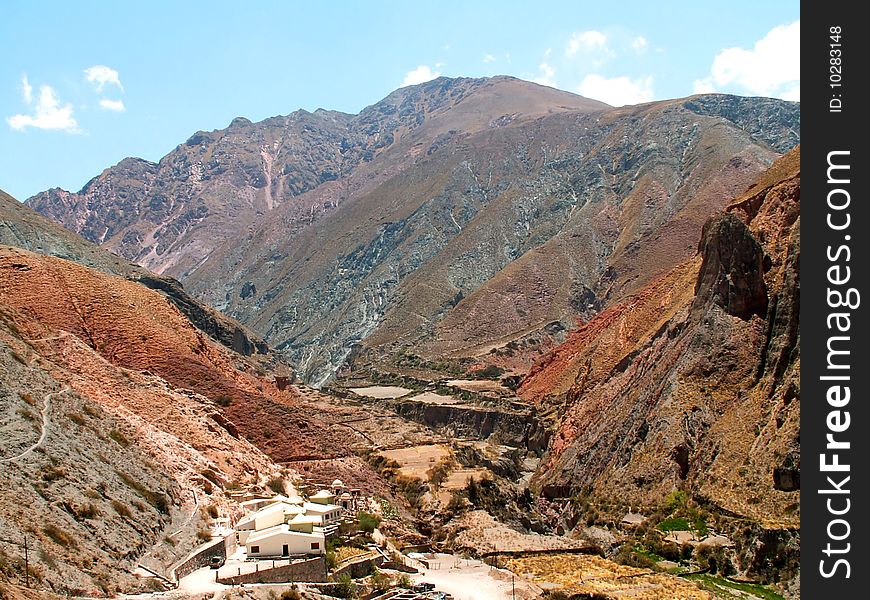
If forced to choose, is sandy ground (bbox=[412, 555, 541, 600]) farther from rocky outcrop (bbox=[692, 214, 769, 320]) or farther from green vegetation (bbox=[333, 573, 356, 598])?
Result: rocky outcrop (bbox=[692, 214, 769, 320])

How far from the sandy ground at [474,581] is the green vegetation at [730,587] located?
23.0 ft

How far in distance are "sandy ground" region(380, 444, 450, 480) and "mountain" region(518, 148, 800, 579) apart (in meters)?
8.21

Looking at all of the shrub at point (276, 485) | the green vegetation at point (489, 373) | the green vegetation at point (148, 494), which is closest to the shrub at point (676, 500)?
the shrub at point (276, 485)

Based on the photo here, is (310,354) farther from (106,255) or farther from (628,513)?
(628,513)

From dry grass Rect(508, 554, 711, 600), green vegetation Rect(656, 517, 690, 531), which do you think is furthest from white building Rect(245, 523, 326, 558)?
green vegetation Rect(656, 517, 690, 531)

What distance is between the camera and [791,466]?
37.6m

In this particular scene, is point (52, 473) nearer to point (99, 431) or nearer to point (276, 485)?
point (99, 431)

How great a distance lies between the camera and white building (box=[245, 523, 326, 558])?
90.4 feet

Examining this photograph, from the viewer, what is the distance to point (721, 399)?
48719 millimetres

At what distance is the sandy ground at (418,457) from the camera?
48162 millimetres

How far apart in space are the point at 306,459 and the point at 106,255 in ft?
262

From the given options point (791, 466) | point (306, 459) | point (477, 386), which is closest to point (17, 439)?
point (306, 459)

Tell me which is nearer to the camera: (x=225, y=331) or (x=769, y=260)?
(x=769, y=260)

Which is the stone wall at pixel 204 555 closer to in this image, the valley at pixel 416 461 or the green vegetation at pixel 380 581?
the valley at pixel 416 461
